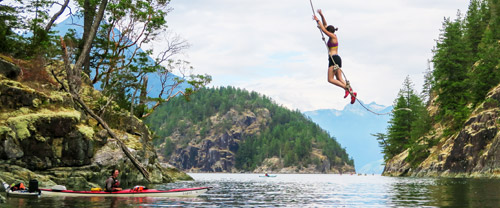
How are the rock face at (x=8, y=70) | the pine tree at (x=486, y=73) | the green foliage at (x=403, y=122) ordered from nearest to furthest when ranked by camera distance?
the rock face at (x=8, y=70) < the pine tree at (x=486, y=73) < the green foliage at (x=403, y=122)

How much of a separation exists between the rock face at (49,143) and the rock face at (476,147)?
45.1 m

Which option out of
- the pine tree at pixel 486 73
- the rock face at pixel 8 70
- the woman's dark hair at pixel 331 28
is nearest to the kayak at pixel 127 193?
the rock face at pixel 8 70

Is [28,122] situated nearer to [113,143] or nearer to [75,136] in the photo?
[75,136]

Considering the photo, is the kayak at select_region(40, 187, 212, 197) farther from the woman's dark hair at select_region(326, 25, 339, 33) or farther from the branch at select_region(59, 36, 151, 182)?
the woman's dark hair at select_region(326, 25, 339, 33)

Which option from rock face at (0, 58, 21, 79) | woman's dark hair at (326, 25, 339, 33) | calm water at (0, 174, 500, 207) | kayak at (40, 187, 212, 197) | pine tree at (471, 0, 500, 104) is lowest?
calm water at (0, 174, 500, 207)

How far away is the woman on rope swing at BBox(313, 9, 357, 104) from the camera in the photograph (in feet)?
48.4

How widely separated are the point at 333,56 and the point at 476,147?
55.9 metres

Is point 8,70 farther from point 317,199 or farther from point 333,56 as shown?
point 333,56

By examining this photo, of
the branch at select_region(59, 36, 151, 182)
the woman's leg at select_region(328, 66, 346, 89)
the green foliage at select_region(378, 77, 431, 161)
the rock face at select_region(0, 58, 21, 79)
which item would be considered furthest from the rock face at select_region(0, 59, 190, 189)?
the green foliage at select_region(378, 77, 431, 161)

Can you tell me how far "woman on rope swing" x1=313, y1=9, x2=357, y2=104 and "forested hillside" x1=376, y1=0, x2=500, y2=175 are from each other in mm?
Answer: 49446

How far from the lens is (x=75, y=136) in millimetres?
33188

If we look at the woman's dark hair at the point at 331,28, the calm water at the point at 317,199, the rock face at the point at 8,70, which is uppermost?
the rock face at the point at 8,70

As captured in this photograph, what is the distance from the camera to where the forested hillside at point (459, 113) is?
62272mm

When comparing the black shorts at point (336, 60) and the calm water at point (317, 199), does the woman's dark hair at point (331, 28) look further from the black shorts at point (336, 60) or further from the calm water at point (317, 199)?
the calm water at point (317, 199)
